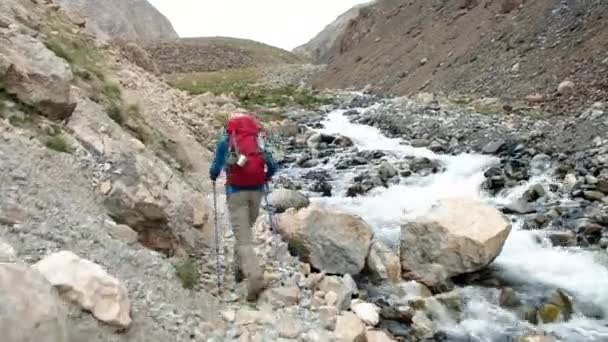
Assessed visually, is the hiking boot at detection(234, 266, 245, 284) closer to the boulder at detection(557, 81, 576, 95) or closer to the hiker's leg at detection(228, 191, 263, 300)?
the hiker's leg at detection(228, 191, 263, 300)

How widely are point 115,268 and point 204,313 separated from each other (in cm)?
102

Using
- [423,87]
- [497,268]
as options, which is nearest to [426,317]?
[497,268]

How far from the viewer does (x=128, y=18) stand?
12294 cm

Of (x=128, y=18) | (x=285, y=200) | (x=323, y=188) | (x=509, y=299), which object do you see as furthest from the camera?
(x=128, y=18)

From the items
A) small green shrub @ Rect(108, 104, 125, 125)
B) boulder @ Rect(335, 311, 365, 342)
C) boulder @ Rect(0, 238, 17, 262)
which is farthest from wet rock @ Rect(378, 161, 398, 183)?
boulder @ Rect(0, 238, 17, 262)

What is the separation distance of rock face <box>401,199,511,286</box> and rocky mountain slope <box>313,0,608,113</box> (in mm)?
11048

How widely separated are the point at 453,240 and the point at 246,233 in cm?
330

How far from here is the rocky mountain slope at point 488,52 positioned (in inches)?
856

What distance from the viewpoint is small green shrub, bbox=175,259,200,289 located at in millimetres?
6719

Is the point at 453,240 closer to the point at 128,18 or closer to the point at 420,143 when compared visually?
the point at 420,143

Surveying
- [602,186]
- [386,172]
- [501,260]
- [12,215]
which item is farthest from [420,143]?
[12,215]

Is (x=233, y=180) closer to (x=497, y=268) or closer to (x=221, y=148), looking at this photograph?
(x=221, y=148)

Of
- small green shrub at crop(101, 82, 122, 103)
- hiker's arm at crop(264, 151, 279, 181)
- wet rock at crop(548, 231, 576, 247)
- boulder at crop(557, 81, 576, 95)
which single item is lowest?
wet rock at crop(548, 231, 576, 247)

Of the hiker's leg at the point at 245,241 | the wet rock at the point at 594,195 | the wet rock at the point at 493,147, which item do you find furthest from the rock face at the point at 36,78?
the wet rock at the point at 493,147
